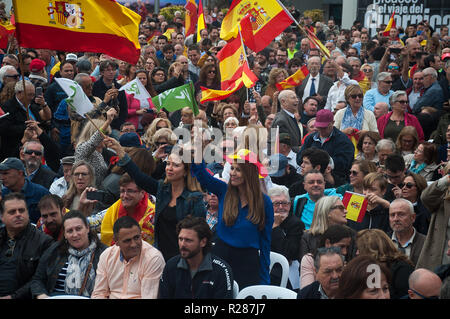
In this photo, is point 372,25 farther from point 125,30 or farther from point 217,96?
point 125,30

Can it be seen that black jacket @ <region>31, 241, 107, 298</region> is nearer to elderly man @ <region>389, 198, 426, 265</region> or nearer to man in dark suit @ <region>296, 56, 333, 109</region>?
elderly man @ <region>389, 198, 426, 265</region>

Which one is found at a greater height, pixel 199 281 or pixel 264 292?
pixel 199 281

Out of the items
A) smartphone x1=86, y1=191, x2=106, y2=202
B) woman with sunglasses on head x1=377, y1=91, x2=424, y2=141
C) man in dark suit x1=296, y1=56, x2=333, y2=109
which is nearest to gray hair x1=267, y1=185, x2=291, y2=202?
smartphone x1=86, y1=191, x2=106, y2=202

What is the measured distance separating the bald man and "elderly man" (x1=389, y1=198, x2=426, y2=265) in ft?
4.79

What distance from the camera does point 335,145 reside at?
31.3 feet

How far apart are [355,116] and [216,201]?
3794 millimetres

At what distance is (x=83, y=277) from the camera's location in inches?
256

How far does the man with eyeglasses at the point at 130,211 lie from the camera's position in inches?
282

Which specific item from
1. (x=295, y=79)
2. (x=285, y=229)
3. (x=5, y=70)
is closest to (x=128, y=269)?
(x=285, y=229)

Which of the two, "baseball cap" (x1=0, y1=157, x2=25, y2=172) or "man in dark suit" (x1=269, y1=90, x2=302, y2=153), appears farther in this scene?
"man in dark suit" (x1=269, y1=90, x2=302, y2=153)

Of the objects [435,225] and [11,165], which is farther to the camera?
[11,165]

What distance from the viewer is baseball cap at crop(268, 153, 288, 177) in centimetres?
899

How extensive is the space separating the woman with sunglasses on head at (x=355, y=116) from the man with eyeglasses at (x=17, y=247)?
5.13 m

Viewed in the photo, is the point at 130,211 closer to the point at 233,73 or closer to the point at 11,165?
the point at 11,165
